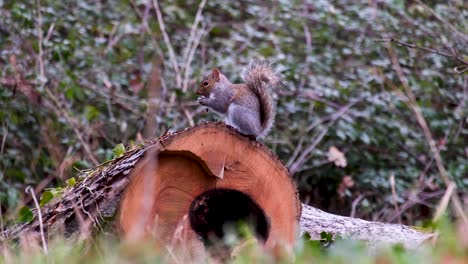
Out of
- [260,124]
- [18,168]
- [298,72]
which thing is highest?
[260,124]

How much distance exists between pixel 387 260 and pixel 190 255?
3.50ft

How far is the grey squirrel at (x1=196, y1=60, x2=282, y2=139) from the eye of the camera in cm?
345

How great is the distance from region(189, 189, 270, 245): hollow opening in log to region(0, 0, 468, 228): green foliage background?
2.58m

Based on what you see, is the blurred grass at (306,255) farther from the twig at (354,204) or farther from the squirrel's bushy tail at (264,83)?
the twig at (354,204)

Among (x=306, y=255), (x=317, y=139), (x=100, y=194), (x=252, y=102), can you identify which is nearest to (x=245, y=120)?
(x=252, y=102)

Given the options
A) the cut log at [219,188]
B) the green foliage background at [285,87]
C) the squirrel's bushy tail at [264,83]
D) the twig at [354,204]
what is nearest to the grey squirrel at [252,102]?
the squirrel's bushy tail at [264,83]

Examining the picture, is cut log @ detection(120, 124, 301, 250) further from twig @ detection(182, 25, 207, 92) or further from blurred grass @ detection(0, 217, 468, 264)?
twig @ detection(182, 25, 207, 92)

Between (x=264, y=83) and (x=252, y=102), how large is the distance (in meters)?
0.10

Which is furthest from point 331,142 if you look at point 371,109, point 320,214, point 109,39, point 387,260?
point 387,260

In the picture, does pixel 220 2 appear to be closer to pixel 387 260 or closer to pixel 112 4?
pixel 112 4

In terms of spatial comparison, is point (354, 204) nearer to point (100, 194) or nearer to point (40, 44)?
point (40, 44)

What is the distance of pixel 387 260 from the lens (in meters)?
2.08

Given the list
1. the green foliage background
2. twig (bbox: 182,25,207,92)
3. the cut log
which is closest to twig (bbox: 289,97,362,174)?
the green foliage background

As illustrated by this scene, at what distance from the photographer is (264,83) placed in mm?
3561
